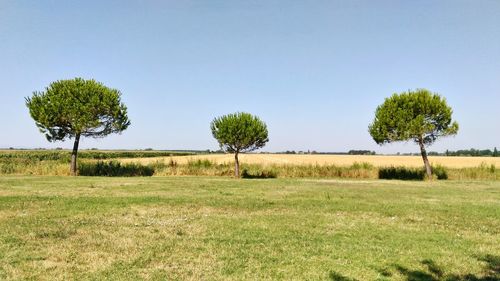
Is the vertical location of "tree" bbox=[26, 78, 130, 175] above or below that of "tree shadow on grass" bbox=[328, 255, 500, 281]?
above

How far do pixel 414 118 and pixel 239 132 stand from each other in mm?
15177

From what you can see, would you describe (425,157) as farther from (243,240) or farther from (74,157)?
(243,240)

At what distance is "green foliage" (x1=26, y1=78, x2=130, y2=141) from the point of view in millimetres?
36438

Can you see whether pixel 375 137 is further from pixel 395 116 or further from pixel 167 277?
pixel 167 277

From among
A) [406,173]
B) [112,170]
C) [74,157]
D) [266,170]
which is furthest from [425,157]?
[74,157]

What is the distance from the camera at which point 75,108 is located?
119 ft

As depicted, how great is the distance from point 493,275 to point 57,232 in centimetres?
980

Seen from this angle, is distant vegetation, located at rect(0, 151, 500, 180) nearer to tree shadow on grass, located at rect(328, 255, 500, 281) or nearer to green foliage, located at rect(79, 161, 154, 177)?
green foliage, located at rect(79, 161, 154, 177)

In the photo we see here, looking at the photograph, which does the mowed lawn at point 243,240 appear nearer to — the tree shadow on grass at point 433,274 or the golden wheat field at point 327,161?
the tree shadow on grass at point 433,274

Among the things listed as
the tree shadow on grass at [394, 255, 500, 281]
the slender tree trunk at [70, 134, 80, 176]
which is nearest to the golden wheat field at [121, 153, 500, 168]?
the slender tree trunk at [70, 134, 80, 176]

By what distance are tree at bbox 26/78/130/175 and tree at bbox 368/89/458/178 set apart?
23463mm

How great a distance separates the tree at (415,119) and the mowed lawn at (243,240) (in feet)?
65.5

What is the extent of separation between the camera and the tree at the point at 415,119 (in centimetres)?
3697

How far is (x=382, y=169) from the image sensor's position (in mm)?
40125
